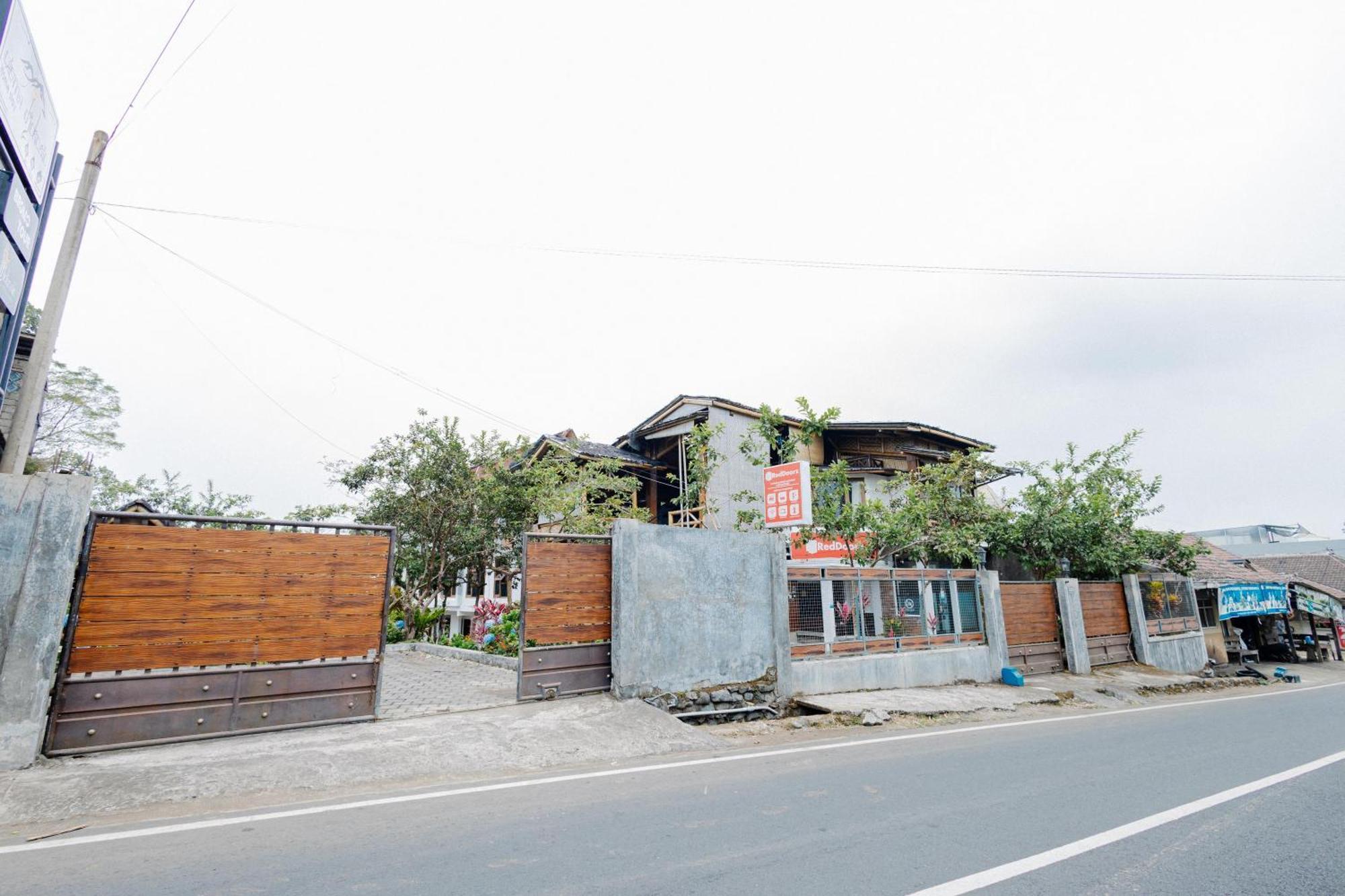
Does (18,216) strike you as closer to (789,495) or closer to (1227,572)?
(789,495)

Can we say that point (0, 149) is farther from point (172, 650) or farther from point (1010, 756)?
point (1010, 756)

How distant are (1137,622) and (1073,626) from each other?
369 cm

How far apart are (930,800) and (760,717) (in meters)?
4.63

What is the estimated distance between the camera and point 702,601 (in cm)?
950

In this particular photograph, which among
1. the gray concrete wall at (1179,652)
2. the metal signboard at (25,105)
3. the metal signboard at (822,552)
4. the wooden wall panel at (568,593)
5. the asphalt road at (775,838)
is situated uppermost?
the metal signboard at (25,105)

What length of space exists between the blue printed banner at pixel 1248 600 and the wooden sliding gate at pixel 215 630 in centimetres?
2787

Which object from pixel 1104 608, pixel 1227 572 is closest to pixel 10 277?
pixel 1104 608

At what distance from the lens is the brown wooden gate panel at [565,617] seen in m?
8.38

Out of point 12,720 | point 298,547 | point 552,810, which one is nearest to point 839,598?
point 552,810

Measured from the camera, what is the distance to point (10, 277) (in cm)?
761

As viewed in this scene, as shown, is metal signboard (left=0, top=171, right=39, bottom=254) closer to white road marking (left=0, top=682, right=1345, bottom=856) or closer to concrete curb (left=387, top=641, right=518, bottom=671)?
white road marking (left=0, top=682, right=1345, bottom=856)

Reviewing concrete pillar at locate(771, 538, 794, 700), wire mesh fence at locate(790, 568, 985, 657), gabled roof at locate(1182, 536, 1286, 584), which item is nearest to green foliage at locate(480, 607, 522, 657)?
concrete pillar at locate(771, 538, 794, 700)

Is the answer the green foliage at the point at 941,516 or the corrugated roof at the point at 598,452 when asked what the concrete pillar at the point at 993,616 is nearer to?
the green foliage at the point at 941,516

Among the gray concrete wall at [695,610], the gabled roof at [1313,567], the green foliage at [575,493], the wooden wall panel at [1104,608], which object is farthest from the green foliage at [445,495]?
the gabled roof at [1313,567]
